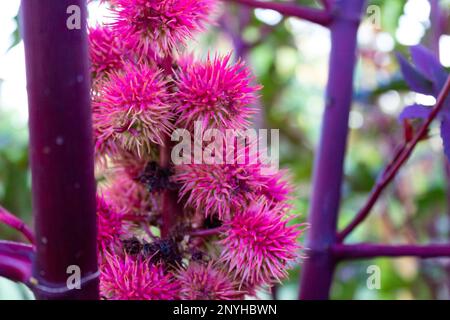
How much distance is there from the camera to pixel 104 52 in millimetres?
575

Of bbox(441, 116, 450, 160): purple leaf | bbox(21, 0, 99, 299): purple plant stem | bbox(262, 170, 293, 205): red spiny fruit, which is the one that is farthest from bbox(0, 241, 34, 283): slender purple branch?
bbox(441, 116, 450, 160): purple leaf

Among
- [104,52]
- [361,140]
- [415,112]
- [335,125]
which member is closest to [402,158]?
[415,112]

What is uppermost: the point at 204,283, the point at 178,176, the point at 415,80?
the point at 415,80

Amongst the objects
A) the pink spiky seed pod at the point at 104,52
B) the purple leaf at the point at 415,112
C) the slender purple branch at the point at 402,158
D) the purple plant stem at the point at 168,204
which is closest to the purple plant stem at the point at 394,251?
the slender purple branch at the point at 402,158

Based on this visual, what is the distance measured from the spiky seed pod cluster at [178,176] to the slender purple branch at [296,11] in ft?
0.62

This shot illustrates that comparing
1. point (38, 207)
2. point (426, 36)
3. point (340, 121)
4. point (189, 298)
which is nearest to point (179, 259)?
point (189, 298)

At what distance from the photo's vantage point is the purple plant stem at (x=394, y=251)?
2.24 ft

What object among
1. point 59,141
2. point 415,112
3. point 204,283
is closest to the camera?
point 59,141

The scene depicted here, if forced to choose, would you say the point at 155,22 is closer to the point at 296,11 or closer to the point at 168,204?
the point at 168,204

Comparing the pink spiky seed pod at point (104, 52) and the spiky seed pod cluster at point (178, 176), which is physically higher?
the pink spiky seed pod at point (104, 52)

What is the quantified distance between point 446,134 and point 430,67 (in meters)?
0.16

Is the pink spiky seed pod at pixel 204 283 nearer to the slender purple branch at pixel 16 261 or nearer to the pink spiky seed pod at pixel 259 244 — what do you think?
the pink spiky seed pod at pixel 259 244

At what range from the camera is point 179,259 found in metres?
0.56

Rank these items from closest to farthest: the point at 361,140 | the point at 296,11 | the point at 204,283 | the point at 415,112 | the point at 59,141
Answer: the point at 59,141
the point at 204,283
the point at 415,112
the point at 296,11
the point at 361,140
